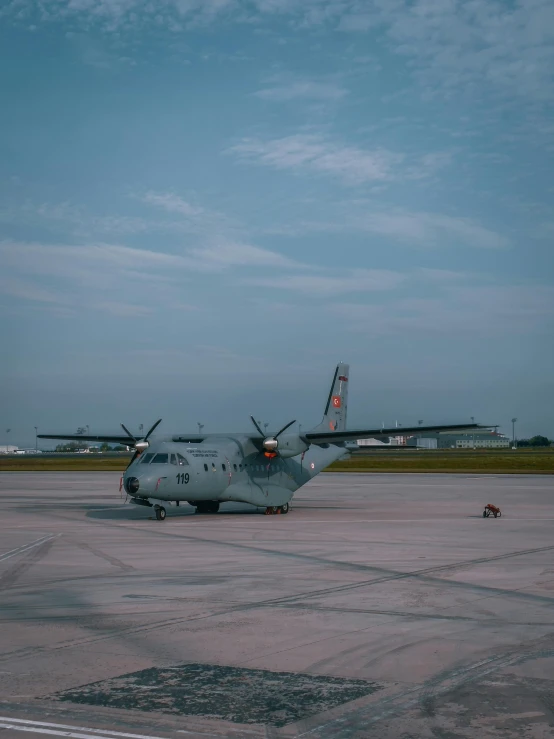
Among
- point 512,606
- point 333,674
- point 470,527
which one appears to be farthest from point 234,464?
point 333,674

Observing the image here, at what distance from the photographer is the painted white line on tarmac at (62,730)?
22.6ft

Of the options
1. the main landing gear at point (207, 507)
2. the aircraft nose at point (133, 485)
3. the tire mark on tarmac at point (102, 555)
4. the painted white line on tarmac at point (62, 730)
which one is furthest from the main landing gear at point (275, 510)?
the painted white line on tarmac at point (62, 730)

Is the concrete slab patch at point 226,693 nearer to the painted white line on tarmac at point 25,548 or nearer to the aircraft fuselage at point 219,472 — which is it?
the painted white line on tarmac at point 25,548

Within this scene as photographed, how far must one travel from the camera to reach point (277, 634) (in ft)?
36.0

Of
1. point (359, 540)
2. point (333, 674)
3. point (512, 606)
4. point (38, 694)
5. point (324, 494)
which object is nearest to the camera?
point (38, 694)

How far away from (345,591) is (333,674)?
18.1ft

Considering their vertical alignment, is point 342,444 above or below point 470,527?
above

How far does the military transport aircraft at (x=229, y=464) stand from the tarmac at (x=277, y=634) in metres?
3.75

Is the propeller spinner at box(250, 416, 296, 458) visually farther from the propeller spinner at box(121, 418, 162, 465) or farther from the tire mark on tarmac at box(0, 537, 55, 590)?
the tire mark on tarmac at box(0, 537, 55, 590)

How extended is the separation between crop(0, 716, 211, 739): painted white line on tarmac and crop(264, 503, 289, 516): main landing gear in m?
25.4

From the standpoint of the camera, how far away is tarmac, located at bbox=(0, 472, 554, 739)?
7449 millimetres

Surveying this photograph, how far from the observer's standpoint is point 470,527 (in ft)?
85.2

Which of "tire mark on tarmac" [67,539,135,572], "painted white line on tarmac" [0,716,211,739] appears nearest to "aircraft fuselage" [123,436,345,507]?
"tire mark on tarmac" [67,539,135,572]

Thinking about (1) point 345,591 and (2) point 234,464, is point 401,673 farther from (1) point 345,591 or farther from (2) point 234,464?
(2) point 234,464
